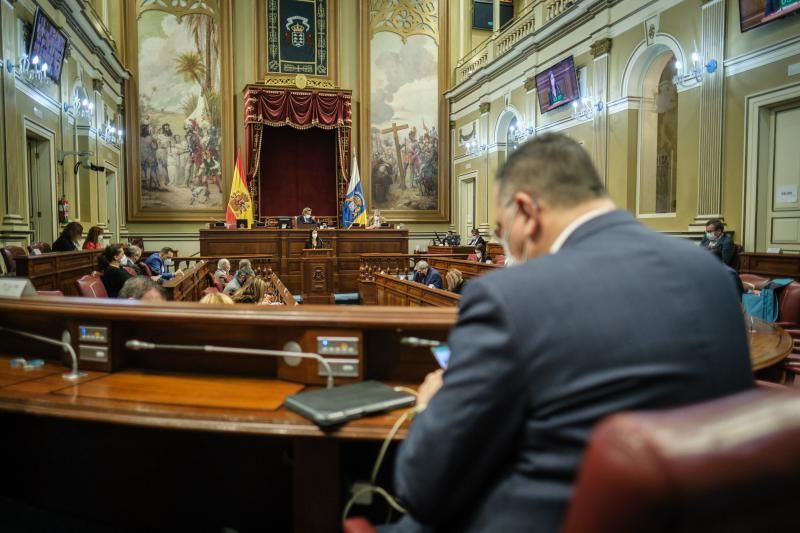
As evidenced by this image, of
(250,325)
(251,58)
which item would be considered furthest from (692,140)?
(251,58)

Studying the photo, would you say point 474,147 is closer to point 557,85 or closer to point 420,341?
point 557,85

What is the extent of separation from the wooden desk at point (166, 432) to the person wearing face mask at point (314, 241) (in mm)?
8799

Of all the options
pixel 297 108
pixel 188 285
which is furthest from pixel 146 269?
pixel 297 108

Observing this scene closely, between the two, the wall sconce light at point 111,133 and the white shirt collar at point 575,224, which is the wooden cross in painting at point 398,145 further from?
the white shirt collar at point 575,224

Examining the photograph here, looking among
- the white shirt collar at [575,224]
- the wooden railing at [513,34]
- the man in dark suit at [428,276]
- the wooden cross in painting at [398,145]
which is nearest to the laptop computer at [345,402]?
the white shirt collar at [575,224]

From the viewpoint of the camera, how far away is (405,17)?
51.3ft

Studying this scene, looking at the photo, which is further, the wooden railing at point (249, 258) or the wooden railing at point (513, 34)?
the wooden railing at point (513, 34)

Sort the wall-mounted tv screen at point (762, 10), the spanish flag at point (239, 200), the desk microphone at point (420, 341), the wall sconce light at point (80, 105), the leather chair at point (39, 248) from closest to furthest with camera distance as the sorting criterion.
A: the desk microphone at point (420, 341) → the wall-mounted tv screen at point (762, 10) → the leather chair at point (39, 248) → the wall sconce light at point (80, 105) → the spanish flag at point (239, 200)

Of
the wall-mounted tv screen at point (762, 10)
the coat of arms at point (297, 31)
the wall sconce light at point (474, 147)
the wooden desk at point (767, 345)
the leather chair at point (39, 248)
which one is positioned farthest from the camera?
the coat of arms at point (297, 31)

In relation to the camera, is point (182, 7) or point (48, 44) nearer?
point (48, 44)

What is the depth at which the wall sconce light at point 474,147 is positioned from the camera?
14204mm

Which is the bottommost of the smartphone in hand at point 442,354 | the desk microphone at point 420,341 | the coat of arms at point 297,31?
the smartphone in hand at point 442,354

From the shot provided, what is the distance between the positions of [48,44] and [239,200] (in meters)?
5.29

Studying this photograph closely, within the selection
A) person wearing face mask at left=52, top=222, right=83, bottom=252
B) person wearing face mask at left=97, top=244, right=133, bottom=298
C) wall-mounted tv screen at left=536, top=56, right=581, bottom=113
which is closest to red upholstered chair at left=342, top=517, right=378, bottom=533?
person wearing face mask at left=97, top=244, right=133, bottom=298
